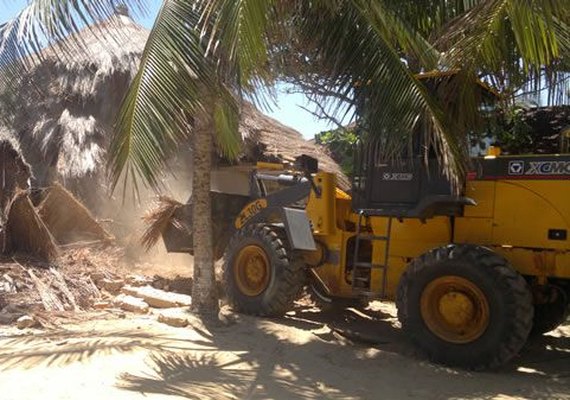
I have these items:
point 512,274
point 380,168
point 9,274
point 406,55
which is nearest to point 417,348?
point 512,274

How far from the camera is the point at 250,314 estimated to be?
379 inches

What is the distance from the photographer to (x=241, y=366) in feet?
23.1

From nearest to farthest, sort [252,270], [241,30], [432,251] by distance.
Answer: [241,30] → [432,251] → [252,270]

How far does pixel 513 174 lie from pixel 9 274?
721cm

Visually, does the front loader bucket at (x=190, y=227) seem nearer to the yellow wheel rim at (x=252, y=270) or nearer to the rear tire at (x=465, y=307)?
the yellow wheel rim at (x=252, y=270)

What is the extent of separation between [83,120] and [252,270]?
6292 millimetres

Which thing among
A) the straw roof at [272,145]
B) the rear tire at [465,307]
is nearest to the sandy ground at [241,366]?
the rear tire at [465,307]

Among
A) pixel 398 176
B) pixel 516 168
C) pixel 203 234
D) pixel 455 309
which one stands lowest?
pixel 455 309

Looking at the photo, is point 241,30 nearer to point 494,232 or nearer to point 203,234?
point 203,234

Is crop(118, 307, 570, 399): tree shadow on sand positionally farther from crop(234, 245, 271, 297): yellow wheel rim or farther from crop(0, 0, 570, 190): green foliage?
crop(0, 0, 570, 190): green foliage

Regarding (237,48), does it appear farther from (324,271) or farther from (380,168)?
(324,271)

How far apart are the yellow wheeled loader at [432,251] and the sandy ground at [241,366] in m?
0.48

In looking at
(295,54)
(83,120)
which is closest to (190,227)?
(295,54)

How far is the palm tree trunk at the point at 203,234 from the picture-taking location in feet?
29.3
